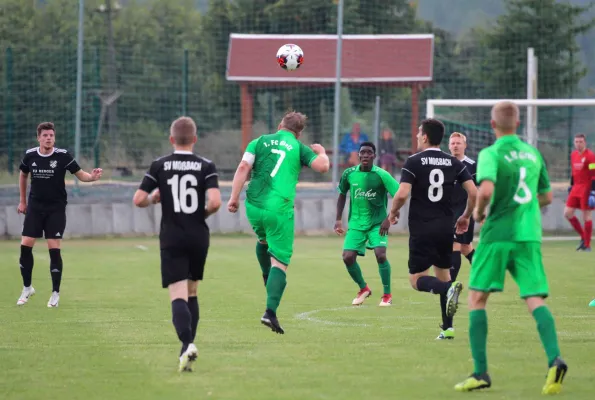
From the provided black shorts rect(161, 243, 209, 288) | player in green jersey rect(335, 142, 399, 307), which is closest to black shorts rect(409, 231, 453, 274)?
black shorts rect(161, 243, 209, 288)

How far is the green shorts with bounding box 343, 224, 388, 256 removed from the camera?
45.7ft

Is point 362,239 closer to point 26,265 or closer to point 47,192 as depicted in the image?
point 47,192

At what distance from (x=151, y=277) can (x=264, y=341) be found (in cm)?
699

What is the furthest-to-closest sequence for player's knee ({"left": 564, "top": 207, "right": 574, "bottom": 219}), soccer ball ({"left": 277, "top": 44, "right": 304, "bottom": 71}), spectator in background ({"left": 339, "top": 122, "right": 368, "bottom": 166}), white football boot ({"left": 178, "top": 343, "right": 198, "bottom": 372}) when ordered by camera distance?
spectator in background ({"left": 339, "top": 122, "right": 368, "bottom": 166}) < player's knee ({"left": 564, "top": 207, "right": 574, "bottom": 219}) < soccer ball ({"left": 277, "top": 44, "right": 304, "bottom": 71}) < white football boot ({"left": 178, "top": 343, "right": 198, "bottom": 372})

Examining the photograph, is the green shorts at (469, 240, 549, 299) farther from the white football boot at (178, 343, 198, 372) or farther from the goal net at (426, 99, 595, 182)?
the goal net at (426, 99, 595, 182)

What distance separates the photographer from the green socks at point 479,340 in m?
7.79

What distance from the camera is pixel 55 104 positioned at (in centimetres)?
2531

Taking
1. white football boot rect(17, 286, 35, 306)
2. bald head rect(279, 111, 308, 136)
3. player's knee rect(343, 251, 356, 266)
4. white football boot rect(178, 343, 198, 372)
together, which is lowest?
white football boot rect(17, 286, 35, 306)

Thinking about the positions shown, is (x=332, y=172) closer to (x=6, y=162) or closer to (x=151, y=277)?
(x=6, y=162)

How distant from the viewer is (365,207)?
14016 millimetres

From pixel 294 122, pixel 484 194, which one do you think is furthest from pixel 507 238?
pixel 294 122

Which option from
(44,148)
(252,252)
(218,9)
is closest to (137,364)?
(44,148)

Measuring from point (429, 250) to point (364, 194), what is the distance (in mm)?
3493

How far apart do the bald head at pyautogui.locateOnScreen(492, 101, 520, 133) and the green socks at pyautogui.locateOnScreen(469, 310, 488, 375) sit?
4.23 ft
